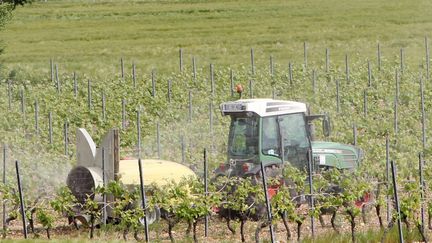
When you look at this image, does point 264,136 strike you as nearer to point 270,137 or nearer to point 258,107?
point 270,137

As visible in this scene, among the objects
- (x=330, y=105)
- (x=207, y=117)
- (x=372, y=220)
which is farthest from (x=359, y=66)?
(x=372, y=220)

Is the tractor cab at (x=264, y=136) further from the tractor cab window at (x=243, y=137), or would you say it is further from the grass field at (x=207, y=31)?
the grass field at (x=207, y=31)

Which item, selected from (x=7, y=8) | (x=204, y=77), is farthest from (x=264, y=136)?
(x=7, y=8)

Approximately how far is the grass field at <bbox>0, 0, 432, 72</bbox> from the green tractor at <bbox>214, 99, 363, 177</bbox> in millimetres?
17425

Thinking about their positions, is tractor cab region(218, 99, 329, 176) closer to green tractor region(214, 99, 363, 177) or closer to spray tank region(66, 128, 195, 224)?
green tractor region(214, 99, 363, 177)

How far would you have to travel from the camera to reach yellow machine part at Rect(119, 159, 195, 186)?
714 inches

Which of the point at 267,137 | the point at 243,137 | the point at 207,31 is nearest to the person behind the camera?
the point at 267,137

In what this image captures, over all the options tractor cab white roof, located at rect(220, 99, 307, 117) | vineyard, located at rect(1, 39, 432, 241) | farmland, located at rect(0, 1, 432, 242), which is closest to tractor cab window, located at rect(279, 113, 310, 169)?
tractor cab white roof, located at rect(220, 99, 307, 117)

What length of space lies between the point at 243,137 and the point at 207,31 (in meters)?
25.3

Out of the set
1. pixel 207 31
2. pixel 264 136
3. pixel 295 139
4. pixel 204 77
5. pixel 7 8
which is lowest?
pixel 295 139

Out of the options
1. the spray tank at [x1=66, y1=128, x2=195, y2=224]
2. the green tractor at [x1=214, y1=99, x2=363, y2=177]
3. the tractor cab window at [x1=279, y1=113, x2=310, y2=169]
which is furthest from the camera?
the tractor cab window at [x1=279, y1=113, x2=310, y2=169]

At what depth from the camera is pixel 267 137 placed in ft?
60.8

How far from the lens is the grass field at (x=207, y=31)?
3881 centimetres

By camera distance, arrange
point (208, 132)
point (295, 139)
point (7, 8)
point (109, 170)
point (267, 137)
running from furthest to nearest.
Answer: point (7, 8) → point (208, 132) → point (295, 139) → point (267, 137) → point (109, 170)
